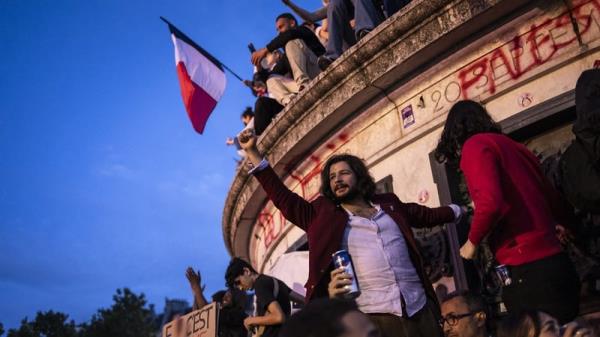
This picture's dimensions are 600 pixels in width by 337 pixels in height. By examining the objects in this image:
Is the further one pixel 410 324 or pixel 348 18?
pixel 348 18

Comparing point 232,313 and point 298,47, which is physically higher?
point 298,47

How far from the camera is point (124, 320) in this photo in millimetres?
41031

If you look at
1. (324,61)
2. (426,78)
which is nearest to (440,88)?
(426,78)

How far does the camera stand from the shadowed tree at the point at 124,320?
40094 mm

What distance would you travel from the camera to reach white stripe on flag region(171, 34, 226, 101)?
33.8 feet

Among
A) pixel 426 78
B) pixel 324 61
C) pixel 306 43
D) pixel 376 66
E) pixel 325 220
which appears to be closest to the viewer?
pixel 325 220

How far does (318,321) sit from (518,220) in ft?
5.92

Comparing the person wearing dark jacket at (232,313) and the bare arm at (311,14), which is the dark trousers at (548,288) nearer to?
the person wearing dark jacket at (232,313)

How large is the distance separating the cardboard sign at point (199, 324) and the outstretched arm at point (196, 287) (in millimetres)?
314

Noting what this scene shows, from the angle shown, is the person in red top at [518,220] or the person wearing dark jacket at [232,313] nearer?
the person in red top at [518,220]

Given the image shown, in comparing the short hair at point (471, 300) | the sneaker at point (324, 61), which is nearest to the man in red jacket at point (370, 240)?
the short hair at point (471, 300)

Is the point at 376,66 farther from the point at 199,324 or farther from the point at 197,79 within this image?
the point at 197,79

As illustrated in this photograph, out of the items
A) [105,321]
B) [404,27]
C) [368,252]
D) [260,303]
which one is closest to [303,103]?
[404,27]

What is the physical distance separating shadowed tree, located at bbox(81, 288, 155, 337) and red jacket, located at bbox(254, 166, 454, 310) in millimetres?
39049
